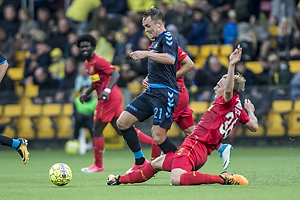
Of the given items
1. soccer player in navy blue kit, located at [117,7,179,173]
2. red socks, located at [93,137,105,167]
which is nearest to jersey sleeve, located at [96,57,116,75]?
red socks, located at [93,137,105,167]

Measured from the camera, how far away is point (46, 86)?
17.3 meters

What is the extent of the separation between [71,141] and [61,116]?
3.67 feet

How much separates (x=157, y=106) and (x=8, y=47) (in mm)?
11794

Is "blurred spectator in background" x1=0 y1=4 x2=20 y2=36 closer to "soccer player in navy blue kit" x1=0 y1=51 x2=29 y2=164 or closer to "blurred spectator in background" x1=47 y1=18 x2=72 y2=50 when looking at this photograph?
"blurred spectator in background" x1=47 y1=18 x2=72 y2=50

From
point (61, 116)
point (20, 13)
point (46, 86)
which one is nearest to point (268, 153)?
point (61, 116)

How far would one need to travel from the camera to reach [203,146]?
7266 mm

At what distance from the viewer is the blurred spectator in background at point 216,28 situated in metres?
16.6

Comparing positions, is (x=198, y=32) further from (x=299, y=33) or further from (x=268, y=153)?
(x=268, y=153)

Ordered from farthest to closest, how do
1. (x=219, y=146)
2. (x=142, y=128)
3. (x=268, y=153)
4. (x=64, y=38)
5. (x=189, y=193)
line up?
(x=64, y=38) → (x=142, y=128) → (x=268, y=153) → (x=219, y=146) → (x=189, y=193)

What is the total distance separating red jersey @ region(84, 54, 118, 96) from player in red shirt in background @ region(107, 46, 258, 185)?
125 inches

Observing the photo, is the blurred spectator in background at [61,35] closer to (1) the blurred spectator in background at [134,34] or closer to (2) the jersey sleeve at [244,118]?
(1) the blurred spectator in background at [134,34]

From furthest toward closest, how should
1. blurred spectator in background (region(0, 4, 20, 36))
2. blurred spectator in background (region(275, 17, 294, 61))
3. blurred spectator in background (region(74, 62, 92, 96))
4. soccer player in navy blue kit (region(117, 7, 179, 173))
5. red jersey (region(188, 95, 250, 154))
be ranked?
blurred spectator in background (region(0, 4, 20, 36)) < blurred spectator in background (region(275, 17, 294, 61)) < blurred spectator in background (region(74, 62, 92, 96)) < soccer player in navy blue kit (region(117, 7, 179, 173)) < red jersey (region(188, 95, 250, 154))

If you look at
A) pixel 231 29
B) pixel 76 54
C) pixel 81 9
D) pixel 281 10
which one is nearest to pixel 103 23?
pixel 81 9

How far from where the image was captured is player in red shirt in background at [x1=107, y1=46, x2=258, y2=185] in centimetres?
691
